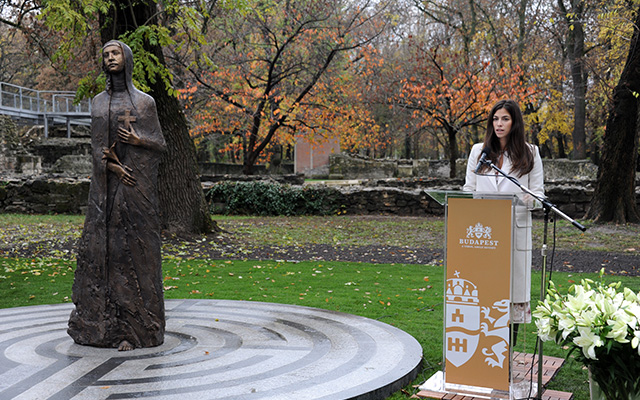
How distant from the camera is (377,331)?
19.3 ft

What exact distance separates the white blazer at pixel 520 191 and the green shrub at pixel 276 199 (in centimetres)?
1449

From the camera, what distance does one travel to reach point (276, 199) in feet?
63.2

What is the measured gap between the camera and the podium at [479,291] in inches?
163

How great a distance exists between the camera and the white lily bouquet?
3240mm

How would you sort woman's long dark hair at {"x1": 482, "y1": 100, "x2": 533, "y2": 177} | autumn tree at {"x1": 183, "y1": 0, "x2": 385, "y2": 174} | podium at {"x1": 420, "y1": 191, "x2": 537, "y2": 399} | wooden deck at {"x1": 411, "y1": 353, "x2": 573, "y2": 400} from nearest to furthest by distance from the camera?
1. podium at {"x1": 420, "y1": 191, "x2": 537, "y2": 399}
2. wooden deck at {"x1": 411, "y1": 353, "x2": 573, "y2": 400}
3. woman's long dark hair at {"x1": 482, "y1": 100, "x2": 533, "y2": 177}
4. autumn tree at {"x1": 183, "y1": 0, "x2": 385, "y2": 174}

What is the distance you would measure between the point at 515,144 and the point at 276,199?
14.9m

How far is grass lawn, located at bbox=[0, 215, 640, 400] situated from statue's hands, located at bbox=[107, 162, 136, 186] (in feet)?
9.18

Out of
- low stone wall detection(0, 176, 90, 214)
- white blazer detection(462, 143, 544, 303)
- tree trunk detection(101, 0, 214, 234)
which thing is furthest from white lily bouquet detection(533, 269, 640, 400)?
low stone wall detection(0, 176, 90, 214)

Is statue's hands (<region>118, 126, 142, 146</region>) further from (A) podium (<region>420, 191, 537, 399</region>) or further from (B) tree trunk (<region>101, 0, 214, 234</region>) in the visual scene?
(B) tree trunk (<region>101, 0, 214, 234</region>)

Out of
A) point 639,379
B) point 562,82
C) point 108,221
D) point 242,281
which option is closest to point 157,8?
point 242,281

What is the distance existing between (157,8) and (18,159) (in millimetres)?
16294

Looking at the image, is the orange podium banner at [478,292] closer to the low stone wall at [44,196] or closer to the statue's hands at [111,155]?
the statue's hands at [111,155]

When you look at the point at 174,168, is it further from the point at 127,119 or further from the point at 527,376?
the point at 527,376

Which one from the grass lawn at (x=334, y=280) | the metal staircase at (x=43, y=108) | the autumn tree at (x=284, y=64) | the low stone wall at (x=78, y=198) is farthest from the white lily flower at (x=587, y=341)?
the metal staircase at (x=43, y=108)
